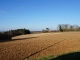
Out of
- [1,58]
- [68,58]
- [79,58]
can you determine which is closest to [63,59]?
→ [68,58]

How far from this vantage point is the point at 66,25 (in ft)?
276

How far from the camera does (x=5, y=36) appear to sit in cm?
3012

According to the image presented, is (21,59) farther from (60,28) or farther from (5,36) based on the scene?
(60,28)

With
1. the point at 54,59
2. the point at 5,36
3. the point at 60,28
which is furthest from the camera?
the point at 60,28

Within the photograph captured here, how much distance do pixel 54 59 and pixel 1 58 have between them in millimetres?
3595

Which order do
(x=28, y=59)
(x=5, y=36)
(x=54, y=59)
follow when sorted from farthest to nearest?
(x=5, y=36) → (x=28, y=59) → (x=54, y=59)

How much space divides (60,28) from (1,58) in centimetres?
6499

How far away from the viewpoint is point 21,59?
9500mm

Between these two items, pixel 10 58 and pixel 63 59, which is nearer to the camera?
pixel 63 59

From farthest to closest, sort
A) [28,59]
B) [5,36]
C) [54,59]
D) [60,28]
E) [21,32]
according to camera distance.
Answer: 1. [60,28]
2. [21,32]
3. [5,36]
4. [28,59]
5. [54,59]

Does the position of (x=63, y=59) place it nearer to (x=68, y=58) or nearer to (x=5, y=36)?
(x=68, y=58)

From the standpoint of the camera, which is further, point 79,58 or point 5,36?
point 5,36

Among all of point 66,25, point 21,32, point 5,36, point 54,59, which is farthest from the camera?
point 66,25

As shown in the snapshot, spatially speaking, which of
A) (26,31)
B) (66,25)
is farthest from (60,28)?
(26,31)
